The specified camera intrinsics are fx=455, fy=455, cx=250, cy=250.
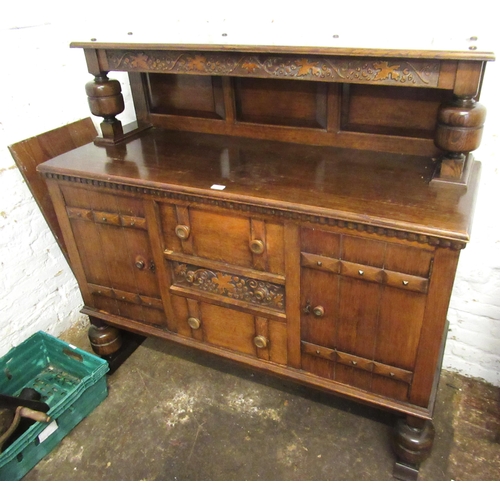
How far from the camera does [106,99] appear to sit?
71.1 inches

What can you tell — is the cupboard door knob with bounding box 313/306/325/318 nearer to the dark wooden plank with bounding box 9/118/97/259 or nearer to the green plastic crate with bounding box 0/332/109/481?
the green plastic crate with bounding box 0/332/109/481

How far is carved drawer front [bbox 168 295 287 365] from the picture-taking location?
1.68 meters

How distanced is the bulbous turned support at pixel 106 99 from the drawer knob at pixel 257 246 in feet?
→ 2.70

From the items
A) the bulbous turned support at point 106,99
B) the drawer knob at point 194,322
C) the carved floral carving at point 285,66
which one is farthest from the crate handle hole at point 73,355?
the carved floral carving at point 285,66

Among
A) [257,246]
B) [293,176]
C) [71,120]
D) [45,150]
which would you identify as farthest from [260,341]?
[71,120]

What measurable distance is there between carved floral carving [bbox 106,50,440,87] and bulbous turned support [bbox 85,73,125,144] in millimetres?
103

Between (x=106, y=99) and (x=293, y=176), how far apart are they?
85cm

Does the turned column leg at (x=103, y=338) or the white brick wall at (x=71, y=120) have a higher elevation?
the white brick wall at (x=71, y=120)

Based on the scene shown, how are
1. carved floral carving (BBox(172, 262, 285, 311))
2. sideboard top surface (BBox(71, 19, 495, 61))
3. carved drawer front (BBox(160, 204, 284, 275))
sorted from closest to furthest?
sideboard top surface (BBox(71, 19, 495, 61)) < carved drawer front (BBox(160, 204, 284, 275)) < carved floral carving (BBox(172, 262, 285, 311))

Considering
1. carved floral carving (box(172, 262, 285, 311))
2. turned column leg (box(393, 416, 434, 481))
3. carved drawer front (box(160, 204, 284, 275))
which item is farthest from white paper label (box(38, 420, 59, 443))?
turned column leg (box(393, 416, 434, 481))

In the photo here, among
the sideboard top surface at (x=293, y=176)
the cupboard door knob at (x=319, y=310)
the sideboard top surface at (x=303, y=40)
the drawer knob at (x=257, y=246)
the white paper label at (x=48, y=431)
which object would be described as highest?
the sideboard top surface at (x=303, y=40)

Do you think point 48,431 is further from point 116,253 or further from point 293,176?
point 293,176

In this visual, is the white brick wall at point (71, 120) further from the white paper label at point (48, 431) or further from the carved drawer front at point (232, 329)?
the carved drawer front at point (232, 329)

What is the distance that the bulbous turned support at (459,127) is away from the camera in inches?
50.9
